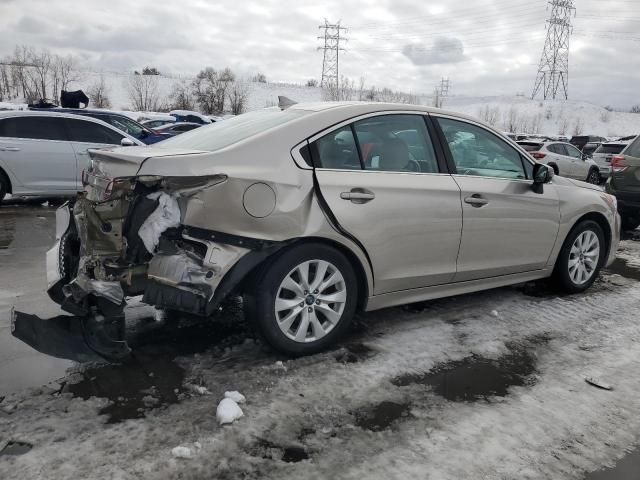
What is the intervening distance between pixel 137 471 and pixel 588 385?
2653 millimetres

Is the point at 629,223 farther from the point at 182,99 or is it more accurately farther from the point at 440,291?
the point at 182,99

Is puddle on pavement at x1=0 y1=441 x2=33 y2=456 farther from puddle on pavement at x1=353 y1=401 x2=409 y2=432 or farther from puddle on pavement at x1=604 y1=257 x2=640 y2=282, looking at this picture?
puddle on pavement at x1=604 y1=257 x2=640 y2=282

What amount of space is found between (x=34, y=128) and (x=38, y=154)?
469 mm

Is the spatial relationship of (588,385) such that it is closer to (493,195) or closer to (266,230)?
(493,195)

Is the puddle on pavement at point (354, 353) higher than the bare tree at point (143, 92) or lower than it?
lower

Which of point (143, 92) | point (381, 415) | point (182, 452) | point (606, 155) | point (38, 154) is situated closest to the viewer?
point (182, 452)

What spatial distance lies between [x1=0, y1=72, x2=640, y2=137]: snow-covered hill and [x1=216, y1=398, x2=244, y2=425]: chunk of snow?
72.0 meters

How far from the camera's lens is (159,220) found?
10.3 feet

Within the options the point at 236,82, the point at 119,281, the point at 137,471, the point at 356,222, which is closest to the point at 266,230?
the point at 356,222

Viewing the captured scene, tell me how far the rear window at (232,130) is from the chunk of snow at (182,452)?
1730 mm

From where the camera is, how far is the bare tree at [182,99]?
61.2 m

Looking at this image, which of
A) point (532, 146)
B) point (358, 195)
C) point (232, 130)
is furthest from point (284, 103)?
point (532, 146)

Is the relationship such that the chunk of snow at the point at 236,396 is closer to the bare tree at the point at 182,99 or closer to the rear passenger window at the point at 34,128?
the rear passenger window at the point at 34,128

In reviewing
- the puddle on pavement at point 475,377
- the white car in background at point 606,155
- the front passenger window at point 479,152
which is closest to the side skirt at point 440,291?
the puddle on pavement at point 475,377
